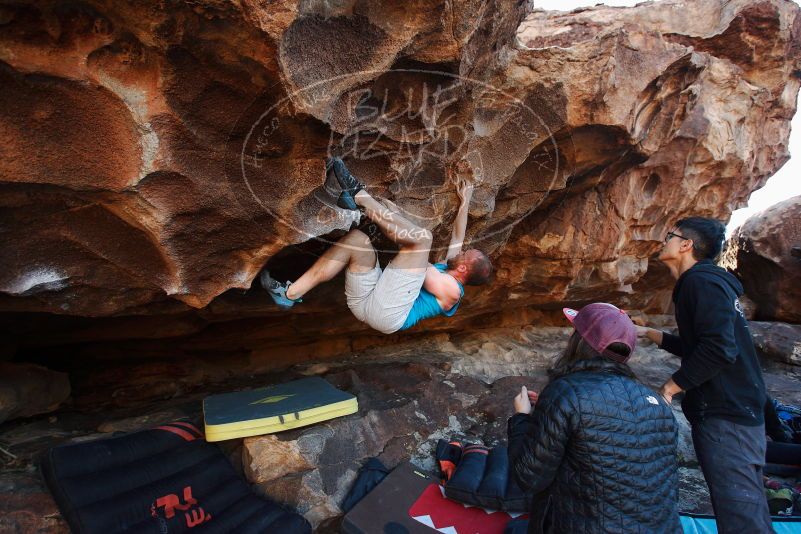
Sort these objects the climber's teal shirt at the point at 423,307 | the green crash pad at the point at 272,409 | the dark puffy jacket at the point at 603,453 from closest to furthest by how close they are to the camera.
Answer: the dark puffy jacket at the point at 603,453 < the green crash pad at the point at 272,409 < the climber's teal shirt at the point at 423,307

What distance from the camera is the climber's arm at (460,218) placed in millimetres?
3219

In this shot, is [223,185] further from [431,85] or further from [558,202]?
[558,202]

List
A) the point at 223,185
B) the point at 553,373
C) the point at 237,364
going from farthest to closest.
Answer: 1. the point at 237,364
2. the point at 223,185
3. the point at 553,373

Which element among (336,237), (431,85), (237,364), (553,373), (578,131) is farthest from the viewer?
(237,364)

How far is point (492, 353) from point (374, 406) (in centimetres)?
195

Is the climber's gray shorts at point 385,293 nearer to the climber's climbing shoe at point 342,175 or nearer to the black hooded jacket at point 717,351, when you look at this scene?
the climber's climbing shoe at point 342,175

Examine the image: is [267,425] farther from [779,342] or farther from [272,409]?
[779,342]

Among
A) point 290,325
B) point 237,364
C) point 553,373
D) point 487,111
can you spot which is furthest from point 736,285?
point 237,364

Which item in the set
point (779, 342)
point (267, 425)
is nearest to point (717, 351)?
point (267, 425)

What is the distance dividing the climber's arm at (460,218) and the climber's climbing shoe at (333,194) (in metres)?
0.95

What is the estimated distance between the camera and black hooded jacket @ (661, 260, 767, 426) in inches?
93.4

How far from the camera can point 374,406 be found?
3.48 m

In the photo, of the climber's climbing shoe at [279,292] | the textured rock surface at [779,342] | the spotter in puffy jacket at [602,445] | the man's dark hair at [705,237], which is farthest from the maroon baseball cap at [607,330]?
the textured rock surface at [779,342]

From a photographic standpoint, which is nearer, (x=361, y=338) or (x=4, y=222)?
(x=4, y=222)
